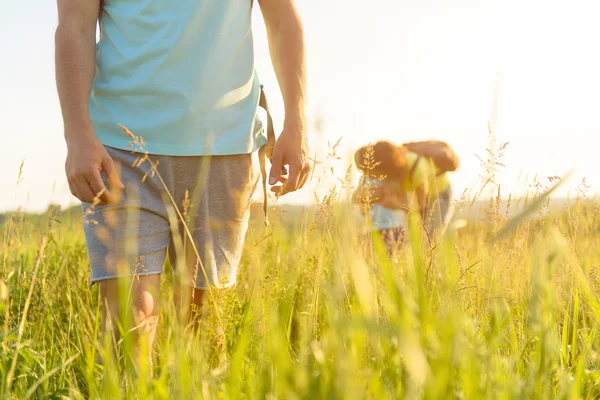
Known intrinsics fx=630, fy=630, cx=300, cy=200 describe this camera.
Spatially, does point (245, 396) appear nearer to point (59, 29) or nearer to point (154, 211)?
point (154, 211)

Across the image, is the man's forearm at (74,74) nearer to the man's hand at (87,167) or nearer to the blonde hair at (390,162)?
the man's hand at (87,167)

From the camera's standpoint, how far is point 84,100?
6.32 feet

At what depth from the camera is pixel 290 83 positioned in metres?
2.30

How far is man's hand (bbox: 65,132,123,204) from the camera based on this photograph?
185 cm

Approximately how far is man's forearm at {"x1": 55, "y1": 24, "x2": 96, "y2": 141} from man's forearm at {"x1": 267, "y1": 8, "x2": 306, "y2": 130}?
0.67 meters

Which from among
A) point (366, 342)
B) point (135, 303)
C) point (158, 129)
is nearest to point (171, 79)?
point (158, 129)

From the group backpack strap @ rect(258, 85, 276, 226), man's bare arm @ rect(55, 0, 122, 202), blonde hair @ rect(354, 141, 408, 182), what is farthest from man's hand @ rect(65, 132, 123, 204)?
blonde hair @ rect(354, 141, 408, 182)

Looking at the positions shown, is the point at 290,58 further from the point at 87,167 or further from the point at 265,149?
the point at 87,167

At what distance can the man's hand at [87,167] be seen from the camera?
6.07 feet

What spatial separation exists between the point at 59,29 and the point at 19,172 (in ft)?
2.06

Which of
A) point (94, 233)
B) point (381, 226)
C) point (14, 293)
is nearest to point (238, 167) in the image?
point (94, 233)

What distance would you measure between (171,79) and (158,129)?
0.56ft

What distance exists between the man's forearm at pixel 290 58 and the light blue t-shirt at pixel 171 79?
20 cm

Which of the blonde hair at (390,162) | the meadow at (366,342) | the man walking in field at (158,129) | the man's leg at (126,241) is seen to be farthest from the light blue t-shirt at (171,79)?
the blonde hair at (390,162)
